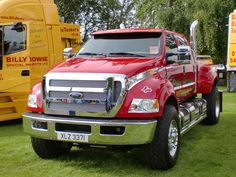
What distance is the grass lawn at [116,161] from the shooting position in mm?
6152

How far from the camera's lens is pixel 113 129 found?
5.84m

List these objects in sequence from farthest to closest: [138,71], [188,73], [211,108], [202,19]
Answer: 1. [202,19]
2. [211,108]
3. [188,73]
4. [138,71]

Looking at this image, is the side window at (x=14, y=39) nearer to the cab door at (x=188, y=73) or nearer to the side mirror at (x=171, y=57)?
the cab door at (x=188, y=73)

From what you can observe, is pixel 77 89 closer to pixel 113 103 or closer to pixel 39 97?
pixel 113 103

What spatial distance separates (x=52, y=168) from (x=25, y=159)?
0.76m

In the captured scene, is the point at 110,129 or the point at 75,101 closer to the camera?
the point at 110,129

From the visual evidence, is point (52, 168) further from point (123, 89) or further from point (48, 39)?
point (48, 39)

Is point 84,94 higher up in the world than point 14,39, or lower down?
lower down

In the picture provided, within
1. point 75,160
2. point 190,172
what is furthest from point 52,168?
point 190,172

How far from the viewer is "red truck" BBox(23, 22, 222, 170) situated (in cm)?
579

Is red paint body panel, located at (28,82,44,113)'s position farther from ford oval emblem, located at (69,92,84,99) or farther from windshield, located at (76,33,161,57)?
windshield, located at (76,33,161,57)

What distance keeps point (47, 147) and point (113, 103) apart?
1.59 m

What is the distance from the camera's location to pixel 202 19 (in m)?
22.6

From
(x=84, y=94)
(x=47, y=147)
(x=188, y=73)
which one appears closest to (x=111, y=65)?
(x=84, y=94)
